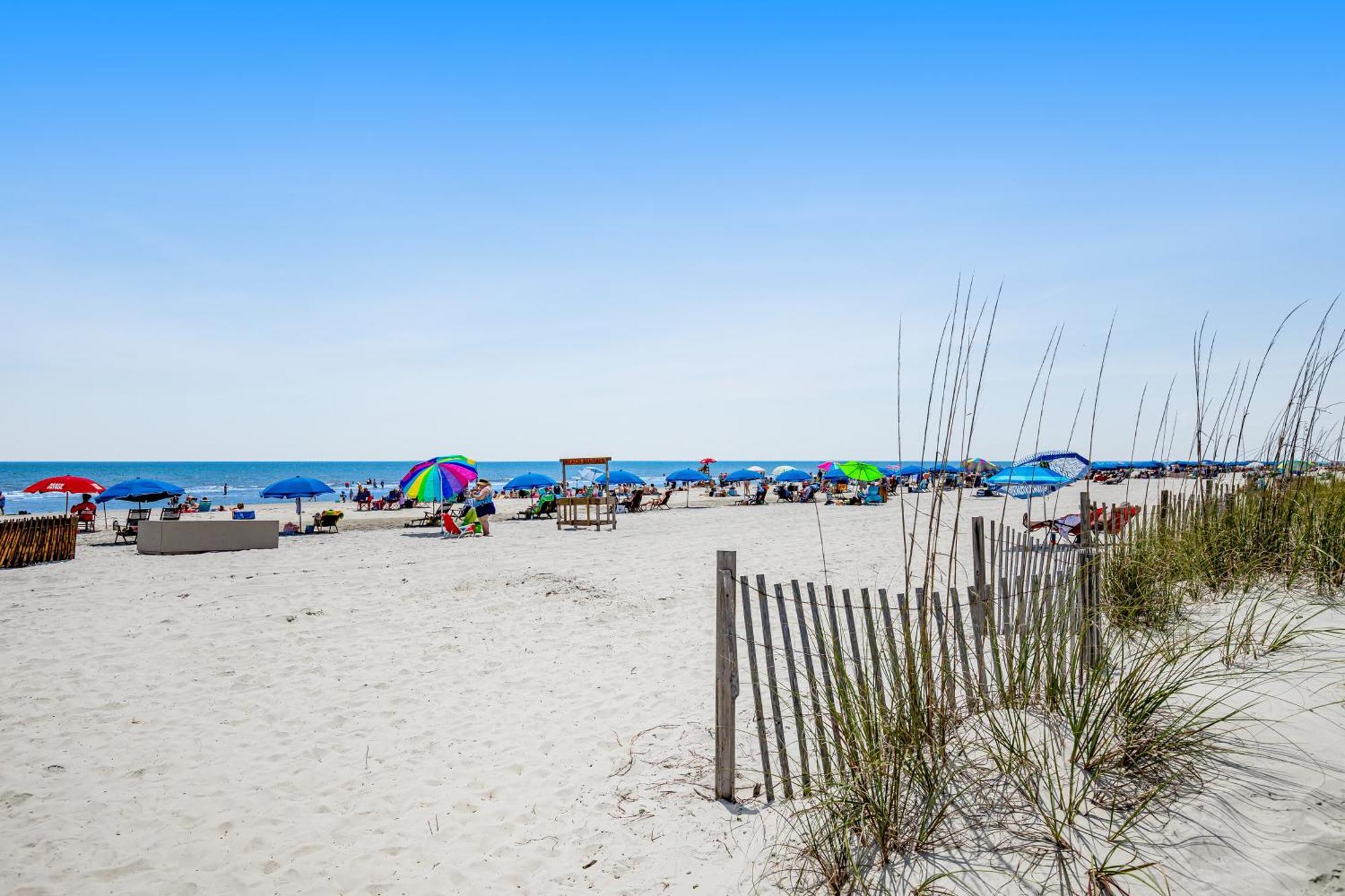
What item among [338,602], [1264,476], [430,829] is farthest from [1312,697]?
[338,602]

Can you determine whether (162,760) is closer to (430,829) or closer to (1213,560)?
(430,829)

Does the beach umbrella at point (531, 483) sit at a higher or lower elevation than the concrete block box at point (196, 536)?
higher

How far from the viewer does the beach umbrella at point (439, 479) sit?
1714cm

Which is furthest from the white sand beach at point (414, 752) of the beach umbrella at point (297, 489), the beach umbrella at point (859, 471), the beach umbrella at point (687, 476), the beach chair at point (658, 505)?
the beach umbrella at point (687, 476)

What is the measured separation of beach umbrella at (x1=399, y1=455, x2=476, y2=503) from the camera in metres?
17.1

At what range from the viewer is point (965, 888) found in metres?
2.49

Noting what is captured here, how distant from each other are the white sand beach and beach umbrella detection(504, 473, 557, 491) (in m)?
17.5

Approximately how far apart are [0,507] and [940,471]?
120ft

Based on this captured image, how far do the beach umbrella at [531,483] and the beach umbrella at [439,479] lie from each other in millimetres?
8438

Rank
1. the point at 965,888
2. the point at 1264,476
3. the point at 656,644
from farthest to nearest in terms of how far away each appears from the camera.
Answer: the point at 656,644 < the point at 1264,476 < the point at 965,888

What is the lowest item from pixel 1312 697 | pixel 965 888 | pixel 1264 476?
pixel 965 888

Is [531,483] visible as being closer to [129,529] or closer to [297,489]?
[297,489]

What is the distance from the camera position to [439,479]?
17.7 metres

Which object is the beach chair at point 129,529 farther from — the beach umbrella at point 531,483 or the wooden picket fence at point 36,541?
the beach umbrella at point 531,483
